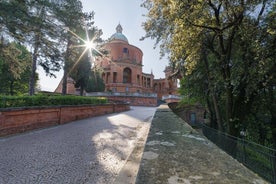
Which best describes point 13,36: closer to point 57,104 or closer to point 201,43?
point 57,104

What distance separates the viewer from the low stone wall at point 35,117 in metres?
5.66

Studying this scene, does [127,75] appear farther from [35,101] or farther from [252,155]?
[252,155]

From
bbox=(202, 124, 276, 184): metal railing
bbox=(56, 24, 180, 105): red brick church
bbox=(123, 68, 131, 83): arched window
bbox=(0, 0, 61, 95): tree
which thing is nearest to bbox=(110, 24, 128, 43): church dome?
bbox=(56, 24, 180, 105): red brick church

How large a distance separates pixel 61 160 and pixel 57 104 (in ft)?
18.1

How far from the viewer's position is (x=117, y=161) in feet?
12.3

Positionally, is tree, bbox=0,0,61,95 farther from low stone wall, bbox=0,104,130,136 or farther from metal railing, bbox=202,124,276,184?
metal railing, bbox=202,124,276,184

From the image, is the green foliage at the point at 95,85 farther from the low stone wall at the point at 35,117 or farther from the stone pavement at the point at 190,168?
the stone pavement at the point at 190,168

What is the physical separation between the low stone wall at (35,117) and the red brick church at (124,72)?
85.2 feet

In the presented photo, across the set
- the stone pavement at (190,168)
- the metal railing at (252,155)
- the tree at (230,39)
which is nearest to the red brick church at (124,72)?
Answer: the tree at (230,39)

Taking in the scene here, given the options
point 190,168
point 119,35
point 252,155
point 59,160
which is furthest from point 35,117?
point 119,35

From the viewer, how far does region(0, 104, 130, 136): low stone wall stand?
566 cm

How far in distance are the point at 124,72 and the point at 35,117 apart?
118 feet

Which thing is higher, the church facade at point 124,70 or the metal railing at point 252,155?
the church facade at point 124,70

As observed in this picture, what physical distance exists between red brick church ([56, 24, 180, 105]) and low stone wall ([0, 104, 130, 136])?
25960 millimetres
